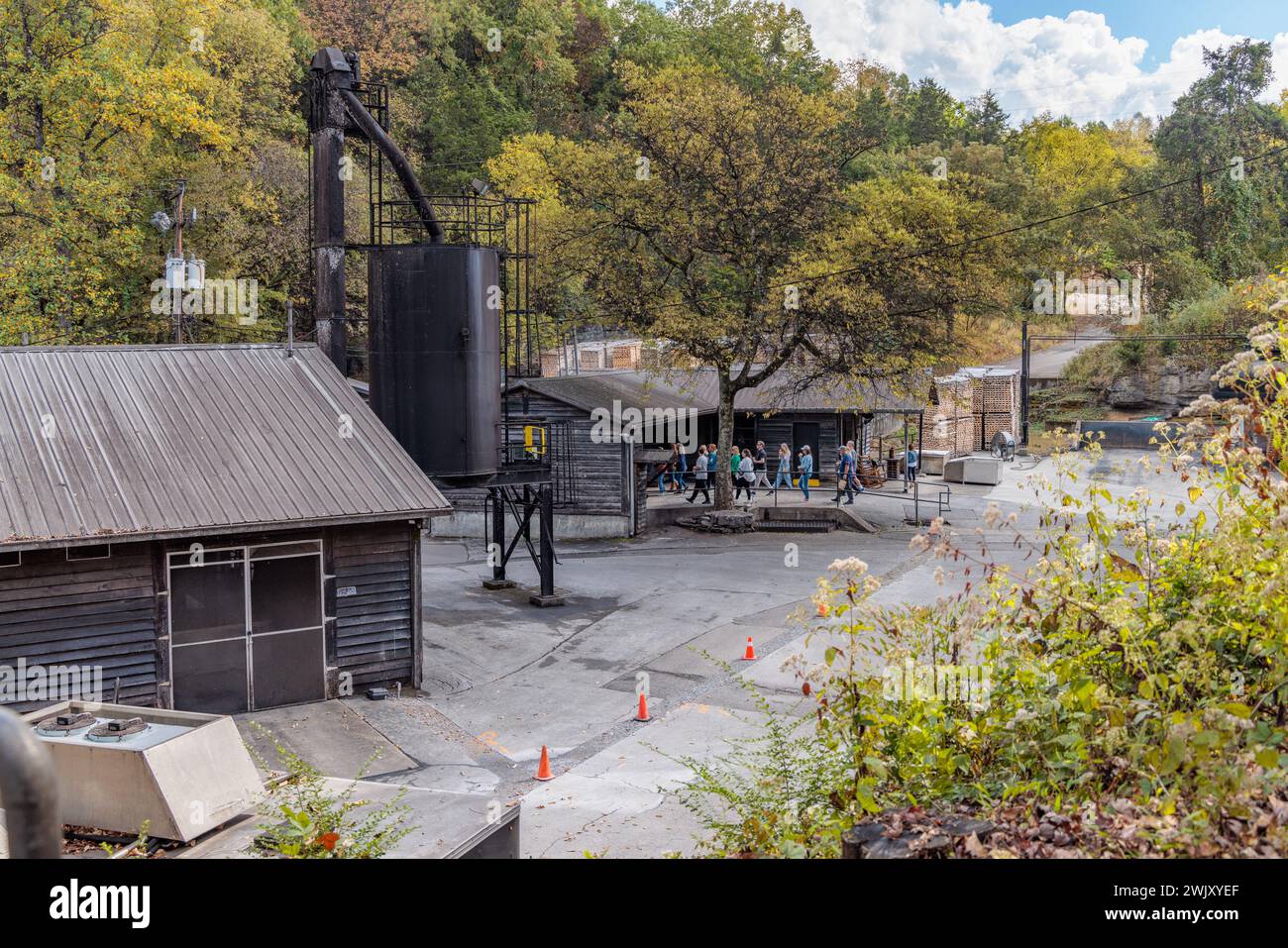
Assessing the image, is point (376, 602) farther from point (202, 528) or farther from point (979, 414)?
point (979, 414)

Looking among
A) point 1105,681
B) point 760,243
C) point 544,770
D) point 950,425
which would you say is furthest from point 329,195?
point 950,425

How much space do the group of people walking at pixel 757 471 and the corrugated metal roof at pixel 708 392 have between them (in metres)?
1.57

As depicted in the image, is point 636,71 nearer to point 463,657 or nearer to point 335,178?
point 335,178

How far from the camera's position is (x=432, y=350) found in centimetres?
2033

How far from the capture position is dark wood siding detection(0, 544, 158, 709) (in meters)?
14.6

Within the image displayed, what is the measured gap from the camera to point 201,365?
1841cm

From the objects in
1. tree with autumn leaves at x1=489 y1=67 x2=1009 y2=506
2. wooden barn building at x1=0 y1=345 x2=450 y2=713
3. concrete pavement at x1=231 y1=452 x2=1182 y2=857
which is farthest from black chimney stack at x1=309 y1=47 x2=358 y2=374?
tree with autumn leaves at x1=489 y1=67 x2=1009 y2=506

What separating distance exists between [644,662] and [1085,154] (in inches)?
3011

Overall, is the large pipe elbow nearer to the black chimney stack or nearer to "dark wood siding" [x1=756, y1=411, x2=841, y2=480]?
the black chimney stack

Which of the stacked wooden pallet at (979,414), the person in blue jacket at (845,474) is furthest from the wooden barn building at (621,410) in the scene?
the stacked wooden pallet at (979,414)

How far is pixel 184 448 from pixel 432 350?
5.06 meters

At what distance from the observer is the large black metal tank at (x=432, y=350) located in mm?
20172

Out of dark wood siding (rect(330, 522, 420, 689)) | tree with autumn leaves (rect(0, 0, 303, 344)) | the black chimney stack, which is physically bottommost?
dark wood siding (rect(330, 522, 420, 689))

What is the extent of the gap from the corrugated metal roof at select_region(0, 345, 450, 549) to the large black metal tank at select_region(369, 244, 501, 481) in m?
1.41
